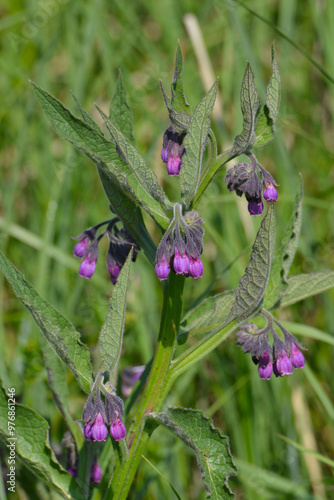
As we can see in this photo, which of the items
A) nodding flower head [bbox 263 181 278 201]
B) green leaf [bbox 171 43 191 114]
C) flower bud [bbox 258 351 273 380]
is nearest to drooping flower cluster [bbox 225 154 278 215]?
nodding flower head [bbox 263 181 278 201]

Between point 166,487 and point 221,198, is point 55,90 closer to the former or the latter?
point 221,198

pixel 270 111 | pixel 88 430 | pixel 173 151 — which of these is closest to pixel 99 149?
pixel 173 151

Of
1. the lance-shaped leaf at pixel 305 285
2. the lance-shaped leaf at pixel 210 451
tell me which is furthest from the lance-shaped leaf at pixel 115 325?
the lance-shaped leaf at pixel 305 285

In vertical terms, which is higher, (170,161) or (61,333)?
(170,161)

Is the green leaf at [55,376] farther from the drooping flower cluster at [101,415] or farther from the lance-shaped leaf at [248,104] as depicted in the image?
the lance-shaped leaf at [248,104]

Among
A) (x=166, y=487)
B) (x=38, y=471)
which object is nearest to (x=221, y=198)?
(x=166, y=487)

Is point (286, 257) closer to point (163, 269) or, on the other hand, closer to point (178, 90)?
point (163, 269)

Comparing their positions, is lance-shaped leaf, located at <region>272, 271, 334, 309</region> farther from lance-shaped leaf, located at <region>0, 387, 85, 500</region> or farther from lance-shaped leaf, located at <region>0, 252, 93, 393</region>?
lance-shaped leaf, located at <region>0, 387, 85, 500</region>
